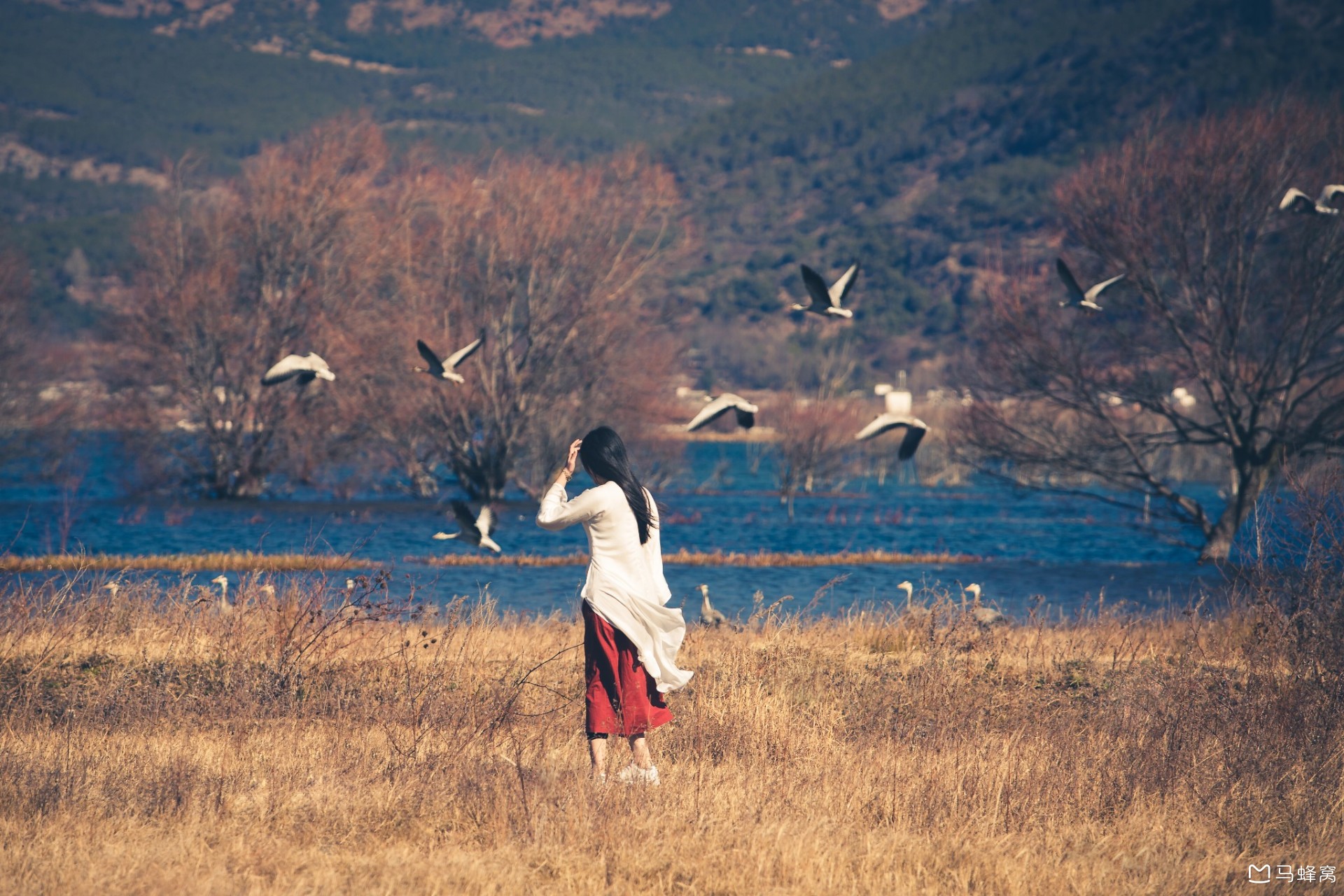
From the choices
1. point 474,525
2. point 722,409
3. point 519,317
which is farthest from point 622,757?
point 519,317

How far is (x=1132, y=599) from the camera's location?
940 inches

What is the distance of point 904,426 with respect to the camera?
1446 cm

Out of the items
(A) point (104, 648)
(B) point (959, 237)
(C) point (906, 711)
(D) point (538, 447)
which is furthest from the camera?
(B) point (959, 237)

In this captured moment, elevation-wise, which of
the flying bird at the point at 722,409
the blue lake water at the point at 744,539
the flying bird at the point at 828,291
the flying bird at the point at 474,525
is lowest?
the blue lake water at the point at 744,539

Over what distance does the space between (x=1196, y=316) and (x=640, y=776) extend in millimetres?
21934

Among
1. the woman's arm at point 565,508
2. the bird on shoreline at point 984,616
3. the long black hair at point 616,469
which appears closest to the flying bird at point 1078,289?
the bird on shoreline at point 984,616

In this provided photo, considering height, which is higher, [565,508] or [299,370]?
[299,370]

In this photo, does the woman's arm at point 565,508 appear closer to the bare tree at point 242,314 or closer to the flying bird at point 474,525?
the flying bird at point 474,525

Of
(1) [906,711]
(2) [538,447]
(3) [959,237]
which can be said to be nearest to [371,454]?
(2) [538,447]

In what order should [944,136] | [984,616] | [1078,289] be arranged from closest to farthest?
[984,616] → [1078,289] → [944,136]

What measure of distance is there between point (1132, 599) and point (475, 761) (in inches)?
745

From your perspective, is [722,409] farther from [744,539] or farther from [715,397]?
[744,539]

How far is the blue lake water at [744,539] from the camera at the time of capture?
928 inches

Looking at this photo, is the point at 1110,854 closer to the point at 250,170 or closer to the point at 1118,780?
the point at 1118,780
